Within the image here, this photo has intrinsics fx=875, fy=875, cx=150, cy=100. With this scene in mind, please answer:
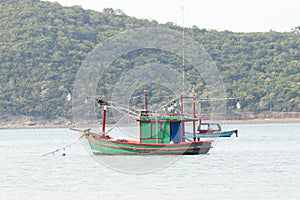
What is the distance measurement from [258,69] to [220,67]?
821 cm

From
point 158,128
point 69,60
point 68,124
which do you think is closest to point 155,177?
point 158,128

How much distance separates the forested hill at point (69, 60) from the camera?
6161 inches

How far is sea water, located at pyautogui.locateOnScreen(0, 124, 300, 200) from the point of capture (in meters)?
37.0

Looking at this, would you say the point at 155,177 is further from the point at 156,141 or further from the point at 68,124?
the point at 68,124

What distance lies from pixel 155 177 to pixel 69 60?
127 m

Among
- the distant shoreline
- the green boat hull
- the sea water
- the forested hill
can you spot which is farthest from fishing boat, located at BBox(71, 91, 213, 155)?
the forested hill

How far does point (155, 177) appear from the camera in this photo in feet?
143

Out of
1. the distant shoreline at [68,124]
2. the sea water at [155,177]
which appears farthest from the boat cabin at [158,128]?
the distant shoreline at [68,124]

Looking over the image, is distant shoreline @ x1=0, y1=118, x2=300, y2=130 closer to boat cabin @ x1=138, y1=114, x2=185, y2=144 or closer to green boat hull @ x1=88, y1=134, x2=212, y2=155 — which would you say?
green boat hull @ x1=88, y1=134, x2=212, y2=155

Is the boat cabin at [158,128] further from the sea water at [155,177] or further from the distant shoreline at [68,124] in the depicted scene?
the distant shoreline at [68,124]

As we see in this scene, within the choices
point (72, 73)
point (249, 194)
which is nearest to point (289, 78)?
point (72, 73)

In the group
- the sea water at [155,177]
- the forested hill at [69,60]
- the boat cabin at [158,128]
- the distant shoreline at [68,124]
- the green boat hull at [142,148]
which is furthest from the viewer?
the forested hill at [69,60]

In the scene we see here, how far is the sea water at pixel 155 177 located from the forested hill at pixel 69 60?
94.1 meters

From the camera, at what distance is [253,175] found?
43.5 m
